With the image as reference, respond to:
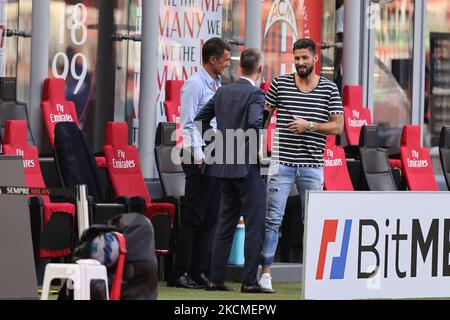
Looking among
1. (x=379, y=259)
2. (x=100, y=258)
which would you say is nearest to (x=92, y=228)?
(x=100, y=258)

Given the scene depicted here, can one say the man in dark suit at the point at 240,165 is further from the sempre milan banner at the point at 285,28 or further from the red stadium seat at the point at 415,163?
the sempre milan banner at the point at 285,28

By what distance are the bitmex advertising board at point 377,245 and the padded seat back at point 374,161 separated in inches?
171

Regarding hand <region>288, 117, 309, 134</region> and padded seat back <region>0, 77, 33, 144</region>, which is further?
padded seat back <region>0, 77, 33, 144</region>

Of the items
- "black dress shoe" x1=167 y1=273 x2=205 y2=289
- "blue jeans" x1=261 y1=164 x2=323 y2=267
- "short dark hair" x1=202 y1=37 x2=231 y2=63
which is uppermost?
"short dark hair" x1=202 y1=37 x2=231 y2=63

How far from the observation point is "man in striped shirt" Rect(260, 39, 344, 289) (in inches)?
397

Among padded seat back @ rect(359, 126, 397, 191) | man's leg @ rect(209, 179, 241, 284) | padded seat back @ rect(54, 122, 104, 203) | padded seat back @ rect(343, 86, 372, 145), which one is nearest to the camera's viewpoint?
man's leg @ rect(209, 179, 241, 284)

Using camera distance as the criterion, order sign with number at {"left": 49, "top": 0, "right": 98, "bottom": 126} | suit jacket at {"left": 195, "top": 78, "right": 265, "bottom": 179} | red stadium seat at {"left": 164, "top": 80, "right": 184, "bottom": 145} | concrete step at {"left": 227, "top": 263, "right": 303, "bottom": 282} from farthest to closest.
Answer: sign with number at {"left": 49, "top": 0, "right": 98, "bottom": 126} < red stadium seat at {"left": 164, "top": 80, "right": 184, "bottom": 145} < concrete step at {"left": 227, "top": 263, "right": 303, "bottom": 282} < suit jacket at {"left": 195, "top": 78, "right": 265, "bottom": 179}

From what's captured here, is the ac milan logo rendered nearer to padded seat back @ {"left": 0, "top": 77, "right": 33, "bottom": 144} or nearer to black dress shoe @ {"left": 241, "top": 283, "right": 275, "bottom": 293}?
padded seat back @ {"left": 0, "top": 77, "right": 33, "bottom": 144}

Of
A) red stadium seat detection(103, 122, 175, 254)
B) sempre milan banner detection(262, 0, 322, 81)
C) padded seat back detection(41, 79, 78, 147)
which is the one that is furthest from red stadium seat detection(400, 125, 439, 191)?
padded seat back detection(41, 79, 78, 147)

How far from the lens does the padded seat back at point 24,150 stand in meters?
10.8

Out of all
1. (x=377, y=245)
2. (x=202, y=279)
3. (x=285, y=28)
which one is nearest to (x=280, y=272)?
(x=202, y=279)

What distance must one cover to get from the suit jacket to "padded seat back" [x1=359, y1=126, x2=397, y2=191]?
13.8 ft

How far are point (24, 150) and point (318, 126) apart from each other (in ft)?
7.80
